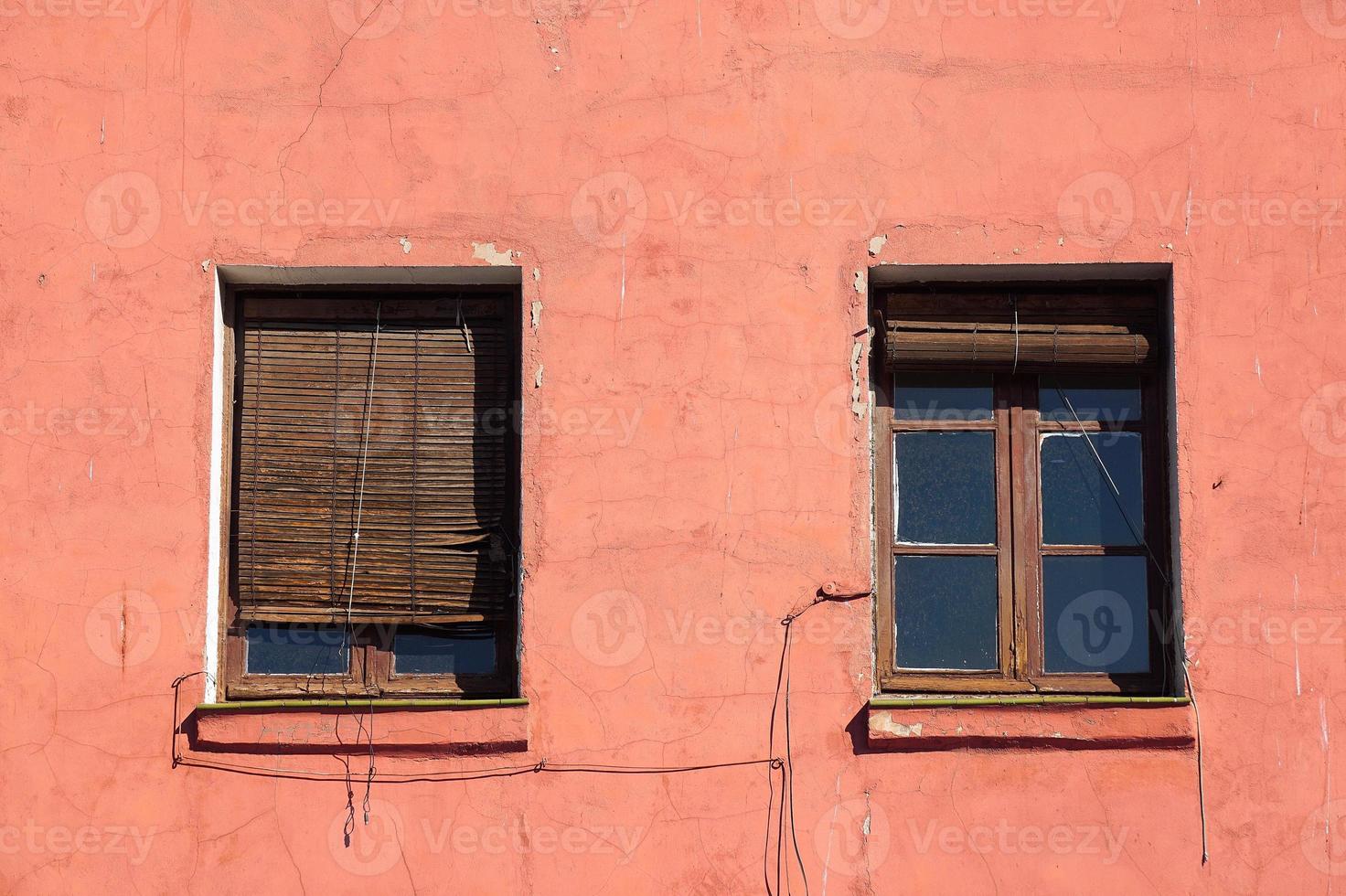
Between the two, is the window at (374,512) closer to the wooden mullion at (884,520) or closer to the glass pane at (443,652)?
the glass pane at (443,652)

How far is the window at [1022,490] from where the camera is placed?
4637mm

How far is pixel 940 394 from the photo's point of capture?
4.79m

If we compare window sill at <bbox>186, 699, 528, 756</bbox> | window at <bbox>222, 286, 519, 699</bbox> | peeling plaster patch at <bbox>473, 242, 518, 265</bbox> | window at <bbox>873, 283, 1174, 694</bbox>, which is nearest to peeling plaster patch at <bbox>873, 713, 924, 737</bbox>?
window at <bbox>873, 283, 1174, 694</bbox>

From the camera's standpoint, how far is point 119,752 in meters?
4.42

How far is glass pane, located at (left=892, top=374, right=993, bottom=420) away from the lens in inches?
188

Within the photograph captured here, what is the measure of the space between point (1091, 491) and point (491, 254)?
229 cm

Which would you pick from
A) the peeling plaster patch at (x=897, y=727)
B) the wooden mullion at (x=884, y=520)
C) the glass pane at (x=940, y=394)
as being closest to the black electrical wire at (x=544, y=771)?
the peeling plaster patch at (x=897, y=727)

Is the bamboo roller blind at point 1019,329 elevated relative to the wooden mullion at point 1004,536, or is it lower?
elevated

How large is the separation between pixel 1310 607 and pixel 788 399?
1877 millimetres

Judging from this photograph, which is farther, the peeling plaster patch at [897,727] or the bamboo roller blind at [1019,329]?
the bamboo roller blind at [1019,329]

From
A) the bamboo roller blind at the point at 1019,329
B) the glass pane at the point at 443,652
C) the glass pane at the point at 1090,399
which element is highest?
the bamboo roller blind at the point at 1019,329

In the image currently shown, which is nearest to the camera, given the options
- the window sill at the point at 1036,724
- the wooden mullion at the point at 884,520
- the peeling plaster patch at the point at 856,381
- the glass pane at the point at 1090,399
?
the window sill at the point at 1036,724

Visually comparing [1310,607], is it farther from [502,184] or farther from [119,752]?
[119,752]

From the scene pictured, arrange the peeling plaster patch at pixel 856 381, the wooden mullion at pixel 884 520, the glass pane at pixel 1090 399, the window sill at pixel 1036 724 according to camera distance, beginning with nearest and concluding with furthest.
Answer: the window sill at pixel 1036 724, the peeling plaster patch at pixel 856 381, the wooden mullion at pixel 884 520, the glass pane at pixel 1090 399
